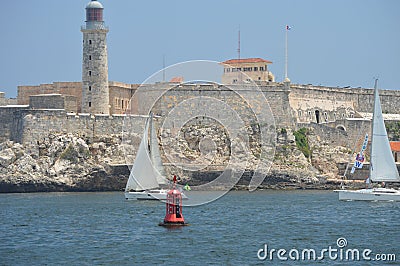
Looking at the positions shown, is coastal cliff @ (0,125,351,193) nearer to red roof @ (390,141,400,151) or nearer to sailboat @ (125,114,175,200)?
red roof @ (390,141,400,151)

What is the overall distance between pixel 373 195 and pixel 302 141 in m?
9.94

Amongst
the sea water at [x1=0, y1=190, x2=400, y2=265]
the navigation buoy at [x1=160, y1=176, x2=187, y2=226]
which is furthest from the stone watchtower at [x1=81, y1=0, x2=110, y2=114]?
the navigation buoy at [x1=160, y1=176, x2=187, y2=226]

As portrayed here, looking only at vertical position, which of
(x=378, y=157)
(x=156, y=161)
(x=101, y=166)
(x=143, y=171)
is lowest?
(x=143, y=171)

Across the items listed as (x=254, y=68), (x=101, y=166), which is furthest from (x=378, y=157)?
(x=254, y=68)

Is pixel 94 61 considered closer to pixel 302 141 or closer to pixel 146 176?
pixel 146 176

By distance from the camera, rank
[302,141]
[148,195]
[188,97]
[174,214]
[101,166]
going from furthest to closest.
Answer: [302,141] < [188,97] < [101,166] < [148,195] < [174,214]

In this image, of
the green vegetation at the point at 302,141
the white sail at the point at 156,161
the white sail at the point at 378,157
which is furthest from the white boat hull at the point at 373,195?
the green vegetation at the point at 302,141

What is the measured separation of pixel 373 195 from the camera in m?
39.9

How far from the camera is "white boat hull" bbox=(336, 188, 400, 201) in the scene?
130ft

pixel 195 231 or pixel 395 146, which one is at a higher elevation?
pixel 395 146

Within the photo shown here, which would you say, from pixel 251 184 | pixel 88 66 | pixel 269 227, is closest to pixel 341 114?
pixel 251 184

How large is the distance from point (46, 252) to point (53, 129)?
1907 cm

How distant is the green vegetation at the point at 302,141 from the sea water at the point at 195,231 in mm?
8651

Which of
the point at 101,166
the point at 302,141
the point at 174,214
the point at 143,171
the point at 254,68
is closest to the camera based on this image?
the point at 174,214
